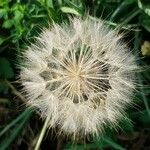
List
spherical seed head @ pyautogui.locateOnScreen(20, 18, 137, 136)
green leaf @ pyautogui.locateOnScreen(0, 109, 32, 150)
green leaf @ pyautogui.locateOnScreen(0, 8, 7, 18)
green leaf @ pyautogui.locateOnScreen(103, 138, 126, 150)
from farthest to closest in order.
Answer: green leaf @ pyautogui.locateOnScreen(0, 109, 32, 150), green leaf @ pyautogui.locateOnScreen(103, 138, 126, 150), green leaf @ pyautogui.locateOnScreen(0, 8, 7, 18), spherical seed head @ pyautogui.locateOnScreen(20, 18, 137, 136)

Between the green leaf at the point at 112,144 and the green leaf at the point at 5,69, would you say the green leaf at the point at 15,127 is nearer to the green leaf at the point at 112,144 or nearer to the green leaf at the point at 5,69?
the green leaf at the point at 5,69

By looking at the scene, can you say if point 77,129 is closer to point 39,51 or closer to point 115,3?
point 39,51

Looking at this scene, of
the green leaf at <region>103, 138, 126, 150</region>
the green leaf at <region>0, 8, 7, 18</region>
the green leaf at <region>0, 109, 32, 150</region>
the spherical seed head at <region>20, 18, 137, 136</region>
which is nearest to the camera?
the spherical seed head at <region>20, 18, 137, 136</region>

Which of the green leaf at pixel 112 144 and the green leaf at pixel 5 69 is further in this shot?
the green leaf at pixel 5 69

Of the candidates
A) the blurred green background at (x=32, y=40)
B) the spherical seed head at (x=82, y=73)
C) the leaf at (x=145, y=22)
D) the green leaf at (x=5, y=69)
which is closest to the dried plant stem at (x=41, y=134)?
the blurred green background at (x=32, y=40)

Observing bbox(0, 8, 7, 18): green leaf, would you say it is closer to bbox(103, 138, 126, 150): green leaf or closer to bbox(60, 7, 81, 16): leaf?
bbox(60, 7, 81, 16): leaf

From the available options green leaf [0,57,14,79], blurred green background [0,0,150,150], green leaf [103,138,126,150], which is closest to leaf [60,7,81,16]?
blurred green background [0,0,150,150]

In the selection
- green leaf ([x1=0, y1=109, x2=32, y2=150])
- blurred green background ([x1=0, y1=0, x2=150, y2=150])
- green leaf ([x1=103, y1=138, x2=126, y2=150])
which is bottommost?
green leaf ([x1=103, y1=138, x2=126, y2=150])

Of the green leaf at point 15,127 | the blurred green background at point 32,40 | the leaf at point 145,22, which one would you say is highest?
the leaf at point 145,22
